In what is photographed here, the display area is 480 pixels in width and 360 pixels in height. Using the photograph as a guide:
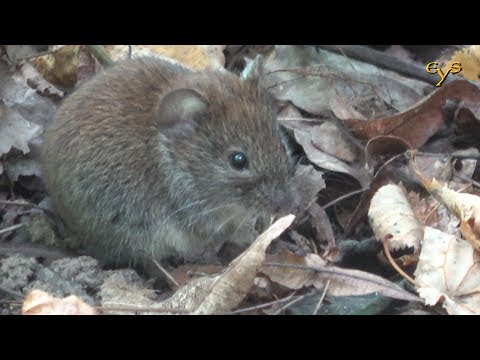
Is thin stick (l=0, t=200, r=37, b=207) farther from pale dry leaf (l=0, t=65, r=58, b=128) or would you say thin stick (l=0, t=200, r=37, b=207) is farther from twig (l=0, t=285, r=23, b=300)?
twig (l=0, t=285, r=23, b=300)

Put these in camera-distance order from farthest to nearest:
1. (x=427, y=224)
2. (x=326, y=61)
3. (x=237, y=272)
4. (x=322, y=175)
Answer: (x=326, y=61) → (x=322, y=175) → (x=427, y=224) → (x=237, y=272)

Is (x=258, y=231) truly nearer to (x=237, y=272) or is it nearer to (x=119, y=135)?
(x=119, y=135)

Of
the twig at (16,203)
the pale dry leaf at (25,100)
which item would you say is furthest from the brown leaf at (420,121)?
the pale dry leaf at (25,100)

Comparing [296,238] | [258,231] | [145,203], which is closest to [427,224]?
[296,238]

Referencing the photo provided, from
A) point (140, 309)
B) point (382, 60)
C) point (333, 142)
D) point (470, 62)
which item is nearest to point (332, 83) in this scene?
point (382, 60)

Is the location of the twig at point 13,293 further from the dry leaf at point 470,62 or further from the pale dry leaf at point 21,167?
the dry leaf at point 470,62
